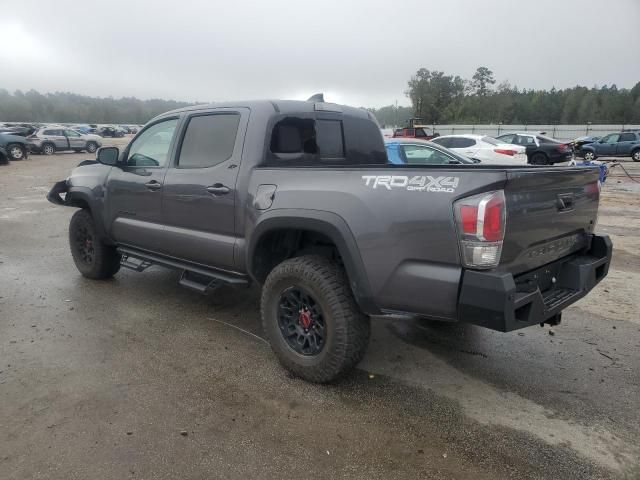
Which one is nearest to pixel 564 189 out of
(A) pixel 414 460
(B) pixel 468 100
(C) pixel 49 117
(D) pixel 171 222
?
(A) pixel 414 460

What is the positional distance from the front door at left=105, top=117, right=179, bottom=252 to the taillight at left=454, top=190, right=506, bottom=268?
9.33 feet

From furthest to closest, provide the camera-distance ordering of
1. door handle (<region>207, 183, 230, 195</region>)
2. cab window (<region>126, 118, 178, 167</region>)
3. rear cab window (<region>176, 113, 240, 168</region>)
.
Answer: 1. cab window (<region>126, 118, 178, 167</region>)
2. rear cab window (<region>176, 113, 240, 168</region>)
3. door handle (<region>207, 183, 230, 195</region>)

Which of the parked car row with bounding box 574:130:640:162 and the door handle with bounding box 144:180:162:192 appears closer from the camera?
the door handle with bounding box 144:180:162:192

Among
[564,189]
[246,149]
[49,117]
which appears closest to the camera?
[564,189]

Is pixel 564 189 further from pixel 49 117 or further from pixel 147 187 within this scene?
pixel 49 117

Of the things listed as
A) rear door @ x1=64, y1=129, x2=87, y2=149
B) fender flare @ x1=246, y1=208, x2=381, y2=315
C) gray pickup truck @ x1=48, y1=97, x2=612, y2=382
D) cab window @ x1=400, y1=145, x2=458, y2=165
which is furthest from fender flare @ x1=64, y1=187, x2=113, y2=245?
rear door @ x1=64, y1=129, x2=87, y2=149

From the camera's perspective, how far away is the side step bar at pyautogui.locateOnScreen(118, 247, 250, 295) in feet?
12.7

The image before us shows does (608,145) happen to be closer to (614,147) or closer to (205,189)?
(614,147)

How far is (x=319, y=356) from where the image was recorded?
321cm

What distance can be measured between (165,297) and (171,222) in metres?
1.24

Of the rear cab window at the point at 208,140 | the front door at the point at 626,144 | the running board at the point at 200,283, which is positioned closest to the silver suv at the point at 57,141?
the rear cab window at the point at 208,140

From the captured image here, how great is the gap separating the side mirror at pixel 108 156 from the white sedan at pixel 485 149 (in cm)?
1208

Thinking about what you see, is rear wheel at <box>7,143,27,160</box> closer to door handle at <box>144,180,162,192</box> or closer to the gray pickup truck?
the gray pickup truck

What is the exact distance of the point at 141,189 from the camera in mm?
4523
